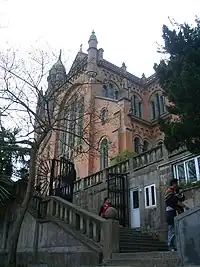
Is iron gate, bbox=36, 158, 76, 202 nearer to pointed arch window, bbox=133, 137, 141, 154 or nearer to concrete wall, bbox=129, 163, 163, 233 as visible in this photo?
concrete wall, bbox=129, 163, 163, 233

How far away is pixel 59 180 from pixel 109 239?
570 cm

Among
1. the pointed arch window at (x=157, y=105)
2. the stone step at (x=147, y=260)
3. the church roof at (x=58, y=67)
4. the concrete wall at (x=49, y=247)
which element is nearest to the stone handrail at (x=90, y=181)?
the concrete wall at (x=49, y=247)

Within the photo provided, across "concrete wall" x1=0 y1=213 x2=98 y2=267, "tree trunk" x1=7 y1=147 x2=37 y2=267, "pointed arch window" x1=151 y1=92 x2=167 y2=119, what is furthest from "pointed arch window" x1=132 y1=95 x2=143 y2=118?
"tree trunk" x1=7 y1=147 x2=37 y2=267

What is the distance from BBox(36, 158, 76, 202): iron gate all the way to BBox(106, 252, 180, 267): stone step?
18.8ft

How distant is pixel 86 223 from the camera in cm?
918

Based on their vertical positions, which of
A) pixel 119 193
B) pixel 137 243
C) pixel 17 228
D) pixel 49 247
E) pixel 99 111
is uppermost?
pixel 99 111

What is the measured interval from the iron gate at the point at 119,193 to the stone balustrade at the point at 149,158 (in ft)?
3.37

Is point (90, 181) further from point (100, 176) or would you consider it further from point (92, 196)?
point (92, 196)

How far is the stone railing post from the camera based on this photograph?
8023mm

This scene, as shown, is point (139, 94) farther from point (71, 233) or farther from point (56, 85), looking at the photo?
point (71, 233)

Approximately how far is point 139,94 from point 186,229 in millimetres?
34357

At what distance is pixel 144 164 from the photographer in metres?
15.7

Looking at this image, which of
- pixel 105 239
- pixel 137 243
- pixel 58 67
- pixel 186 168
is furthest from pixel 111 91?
pixel 105 239

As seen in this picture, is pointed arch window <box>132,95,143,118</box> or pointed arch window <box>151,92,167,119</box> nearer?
pointed arch window <box>151,92,167,119</box>
